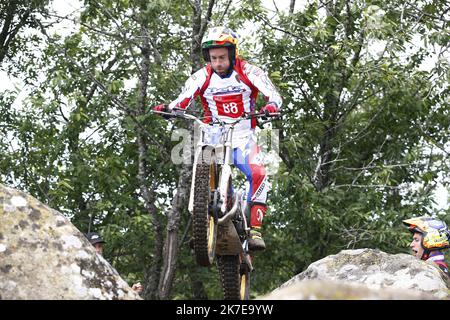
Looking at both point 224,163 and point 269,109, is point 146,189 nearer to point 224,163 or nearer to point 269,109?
point 224,163

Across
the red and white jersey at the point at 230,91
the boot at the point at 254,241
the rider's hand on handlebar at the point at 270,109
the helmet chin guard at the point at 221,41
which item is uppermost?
the helmet chin guard at the point at 221,41

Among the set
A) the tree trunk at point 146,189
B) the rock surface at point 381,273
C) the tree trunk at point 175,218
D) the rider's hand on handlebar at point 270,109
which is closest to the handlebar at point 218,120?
the rider's hand on handlebar at point 270,109

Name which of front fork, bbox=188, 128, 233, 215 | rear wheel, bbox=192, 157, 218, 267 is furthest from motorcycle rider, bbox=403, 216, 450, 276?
rear wheel, bbox=192, 157, 218, 267

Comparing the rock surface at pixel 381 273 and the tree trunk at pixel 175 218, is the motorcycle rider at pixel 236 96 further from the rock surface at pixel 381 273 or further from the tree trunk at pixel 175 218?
the tree trunk at pixel 175 218

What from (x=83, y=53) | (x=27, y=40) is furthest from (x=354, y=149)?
(x=27, y=40)

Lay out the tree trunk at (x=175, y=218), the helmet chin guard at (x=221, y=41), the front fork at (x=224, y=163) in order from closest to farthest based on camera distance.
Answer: the front fork at (x=224, y=163) → the helmet chin guard at (x=221, y=41) → the tree trunk at (x=175, y=218)

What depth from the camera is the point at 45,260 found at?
5219 millimetres

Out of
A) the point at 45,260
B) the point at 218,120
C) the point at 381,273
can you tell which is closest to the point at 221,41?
the point at 218,120

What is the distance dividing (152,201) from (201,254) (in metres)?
6.64

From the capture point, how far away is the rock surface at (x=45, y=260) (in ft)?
16.6

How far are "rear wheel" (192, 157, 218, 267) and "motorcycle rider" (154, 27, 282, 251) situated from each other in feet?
3.17

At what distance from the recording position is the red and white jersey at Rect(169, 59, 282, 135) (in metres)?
9.01

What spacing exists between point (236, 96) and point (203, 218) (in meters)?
1.83

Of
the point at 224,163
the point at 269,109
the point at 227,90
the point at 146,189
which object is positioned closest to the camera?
the point at 269,109
